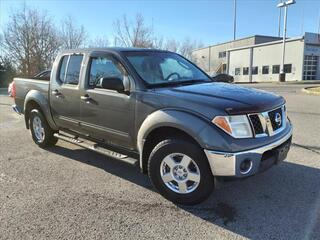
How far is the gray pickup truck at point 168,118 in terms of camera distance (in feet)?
12.3

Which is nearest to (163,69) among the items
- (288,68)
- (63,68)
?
(63,68)

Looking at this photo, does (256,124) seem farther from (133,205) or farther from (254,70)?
(254,70)

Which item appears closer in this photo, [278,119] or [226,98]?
[226,98]

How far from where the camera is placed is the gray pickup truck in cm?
375

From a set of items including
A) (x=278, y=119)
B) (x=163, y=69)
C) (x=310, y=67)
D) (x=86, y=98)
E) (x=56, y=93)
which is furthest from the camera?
(x=310, y=67)

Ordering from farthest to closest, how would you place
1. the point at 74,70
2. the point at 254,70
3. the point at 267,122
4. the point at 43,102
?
the point at 254,70
the point at 43,102
the point at 74,70
the point at 267,122

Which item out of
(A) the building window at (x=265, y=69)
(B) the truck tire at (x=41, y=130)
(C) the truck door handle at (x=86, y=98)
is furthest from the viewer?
(A) the building window at (x=265, y=69)

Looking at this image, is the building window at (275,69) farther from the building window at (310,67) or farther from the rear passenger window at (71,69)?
the rear passenger window at (71,69)

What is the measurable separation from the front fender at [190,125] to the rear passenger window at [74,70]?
6.02 ft

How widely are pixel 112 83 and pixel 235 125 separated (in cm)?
166

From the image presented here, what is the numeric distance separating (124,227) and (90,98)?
2175mm

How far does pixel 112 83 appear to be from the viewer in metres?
4.46

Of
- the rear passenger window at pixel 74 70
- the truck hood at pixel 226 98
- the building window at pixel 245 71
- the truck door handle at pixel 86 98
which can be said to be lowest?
the building window at pixel 245 71

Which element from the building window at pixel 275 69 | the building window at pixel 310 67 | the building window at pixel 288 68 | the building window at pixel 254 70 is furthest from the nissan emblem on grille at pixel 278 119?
the building window at pixel 254 70
